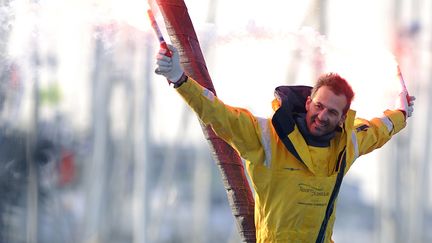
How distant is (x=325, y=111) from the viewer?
388cm

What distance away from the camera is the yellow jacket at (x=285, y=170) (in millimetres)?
3848

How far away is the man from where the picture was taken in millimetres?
3869

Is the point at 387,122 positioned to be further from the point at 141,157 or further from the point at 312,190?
the point at 141,157

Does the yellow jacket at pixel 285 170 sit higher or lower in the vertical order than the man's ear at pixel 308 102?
lower

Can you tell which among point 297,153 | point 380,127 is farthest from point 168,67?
point 380,127

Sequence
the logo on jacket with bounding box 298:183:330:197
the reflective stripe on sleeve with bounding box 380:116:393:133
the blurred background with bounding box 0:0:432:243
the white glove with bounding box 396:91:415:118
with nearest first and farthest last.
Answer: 1. the logo on jacket with bounding box 298:183:330:197
2. the reflective stripe on sleeve with bounding box 380:116:393:133
3. the white glove with bounding box 396:91:415:118
4. the blurred background with bounding box 0:0:432:243

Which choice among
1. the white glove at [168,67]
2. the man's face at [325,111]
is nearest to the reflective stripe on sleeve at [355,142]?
the man's face at [325,111]

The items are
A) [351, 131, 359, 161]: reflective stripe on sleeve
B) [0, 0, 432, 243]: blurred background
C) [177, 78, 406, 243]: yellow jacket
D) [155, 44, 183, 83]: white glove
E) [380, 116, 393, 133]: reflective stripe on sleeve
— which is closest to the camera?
[155, 44, 183, 83]: white glove

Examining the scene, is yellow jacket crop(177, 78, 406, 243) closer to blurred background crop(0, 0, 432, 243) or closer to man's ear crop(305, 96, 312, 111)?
man's ear crop(305, 96, 312, 111)

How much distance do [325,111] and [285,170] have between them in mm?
296

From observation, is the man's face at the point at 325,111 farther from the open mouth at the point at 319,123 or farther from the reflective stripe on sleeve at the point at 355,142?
the reflective stripe on sleeve at the point at 355,142

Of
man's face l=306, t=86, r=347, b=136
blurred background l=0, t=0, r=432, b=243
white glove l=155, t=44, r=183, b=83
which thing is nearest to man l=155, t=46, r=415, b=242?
man's face l=306, t=86, r=347, b=136

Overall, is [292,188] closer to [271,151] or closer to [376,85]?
[271,151]

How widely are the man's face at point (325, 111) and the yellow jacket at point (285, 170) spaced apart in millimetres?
76
